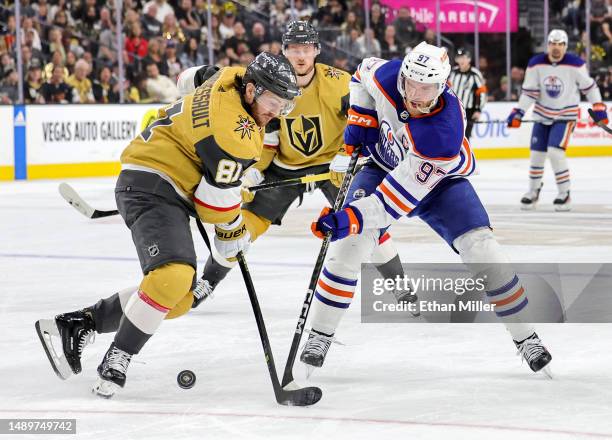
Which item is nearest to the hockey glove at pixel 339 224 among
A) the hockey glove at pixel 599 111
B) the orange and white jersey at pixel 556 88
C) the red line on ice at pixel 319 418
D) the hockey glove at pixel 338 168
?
the red line on ice at pixel 319 418

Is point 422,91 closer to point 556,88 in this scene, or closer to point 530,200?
point 530,200

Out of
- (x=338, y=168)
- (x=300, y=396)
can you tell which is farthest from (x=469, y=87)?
(x=300, y=396)

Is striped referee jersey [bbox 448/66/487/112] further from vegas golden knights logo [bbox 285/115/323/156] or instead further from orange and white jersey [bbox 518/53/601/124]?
vegas golden knights logo [bbox 285/115/323/156]

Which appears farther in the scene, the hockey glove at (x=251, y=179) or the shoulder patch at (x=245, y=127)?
the hockey glove at (x=251, y=179)

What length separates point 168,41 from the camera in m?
12.2

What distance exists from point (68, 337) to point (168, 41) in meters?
9.01

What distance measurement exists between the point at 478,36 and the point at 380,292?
10.4m

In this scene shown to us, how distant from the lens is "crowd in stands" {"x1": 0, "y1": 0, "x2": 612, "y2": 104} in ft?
36.7

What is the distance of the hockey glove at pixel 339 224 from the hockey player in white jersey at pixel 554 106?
213 inches

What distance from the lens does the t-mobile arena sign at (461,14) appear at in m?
14.4

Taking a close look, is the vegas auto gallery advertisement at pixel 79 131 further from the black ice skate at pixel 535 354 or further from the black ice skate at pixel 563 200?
the black ice skate at pixel 535 354

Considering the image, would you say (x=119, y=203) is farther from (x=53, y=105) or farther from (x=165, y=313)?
(x=53, y=105)

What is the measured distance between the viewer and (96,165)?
1164cm

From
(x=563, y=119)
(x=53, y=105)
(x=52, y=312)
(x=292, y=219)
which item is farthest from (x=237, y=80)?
(x=53, y=105)
